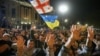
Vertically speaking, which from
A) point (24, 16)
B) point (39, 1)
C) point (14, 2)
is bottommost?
point (24, 16)

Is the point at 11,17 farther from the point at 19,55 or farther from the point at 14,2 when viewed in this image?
the point at 19,55

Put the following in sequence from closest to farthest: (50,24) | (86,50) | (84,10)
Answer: (86,50), (50,24), (84,10)

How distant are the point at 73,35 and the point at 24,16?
146ft

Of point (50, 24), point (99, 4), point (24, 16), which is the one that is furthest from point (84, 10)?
point (50, 24)

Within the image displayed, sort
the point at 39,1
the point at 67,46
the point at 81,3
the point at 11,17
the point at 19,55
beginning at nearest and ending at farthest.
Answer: the point at 67,46 → the point at 19,55 → the point at 39,1 → the point at 81,3 → the point at 11,17

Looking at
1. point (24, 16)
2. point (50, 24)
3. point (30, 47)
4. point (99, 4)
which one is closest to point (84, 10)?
point (99, 4)

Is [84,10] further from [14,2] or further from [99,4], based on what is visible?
[14,2]

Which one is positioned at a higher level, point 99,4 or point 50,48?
point 50,48

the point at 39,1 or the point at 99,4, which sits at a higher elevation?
the point at 39,1

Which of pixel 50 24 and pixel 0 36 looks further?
pixel 50 24

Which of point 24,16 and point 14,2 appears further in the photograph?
point 24,16

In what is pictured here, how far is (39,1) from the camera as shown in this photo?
15227 mm

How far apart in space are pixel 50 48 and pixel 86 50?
746 mm

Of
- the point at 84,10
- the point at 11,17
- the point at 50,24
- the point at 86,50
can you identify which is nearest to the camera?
the point at 86,50
